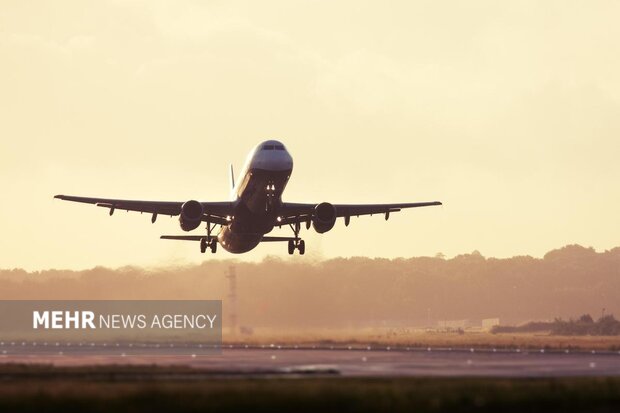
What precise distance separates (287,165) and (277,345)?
1436 centimetres

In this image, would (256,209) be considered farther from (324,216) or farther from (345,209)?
(345,209)

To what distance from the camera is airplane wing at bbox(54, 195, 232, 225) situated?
268ft

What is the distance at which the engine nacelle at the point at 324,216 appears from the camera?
270 feet

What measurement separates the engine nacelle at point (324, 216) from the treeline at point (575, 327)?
4394 cm


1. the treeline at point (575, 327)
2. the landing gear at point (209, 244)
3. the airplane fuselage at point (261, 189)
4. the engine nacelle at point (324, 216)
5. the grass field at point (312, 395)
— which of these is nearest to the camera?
the grass field at point (312, 395)

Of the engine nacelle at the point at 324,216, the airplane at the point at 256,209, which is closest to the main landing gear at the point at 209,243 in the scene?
the airplane at the point at 256,209

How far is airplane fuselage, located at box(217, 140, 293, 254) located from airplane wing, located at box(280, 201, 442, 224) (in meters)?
1.70

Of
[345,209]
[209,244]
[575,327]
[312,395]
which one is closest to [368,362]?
[312,395]

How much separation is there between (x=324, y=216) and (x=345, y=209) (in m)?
7.17

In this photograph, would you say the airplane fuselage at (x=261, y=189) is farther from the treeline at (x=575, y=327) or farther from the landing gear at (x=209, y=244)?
the treeline at (x=575, y=327)

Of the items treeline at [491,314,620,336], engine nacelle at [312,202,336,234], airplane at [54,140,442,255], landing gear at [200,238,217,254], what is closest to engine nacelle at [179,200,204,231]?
airplane at [54,140,442,255]

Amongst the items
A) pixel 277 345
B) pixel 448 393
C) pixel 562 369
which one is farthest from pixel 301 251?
pixel 448 393

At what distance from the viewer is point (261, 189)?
7731cm

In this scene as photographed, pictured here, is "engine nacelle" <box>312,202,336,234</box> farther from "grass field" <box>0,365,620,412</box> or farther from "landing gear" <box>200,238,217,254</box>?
"grass field" <box>0,365,620,412</box>
